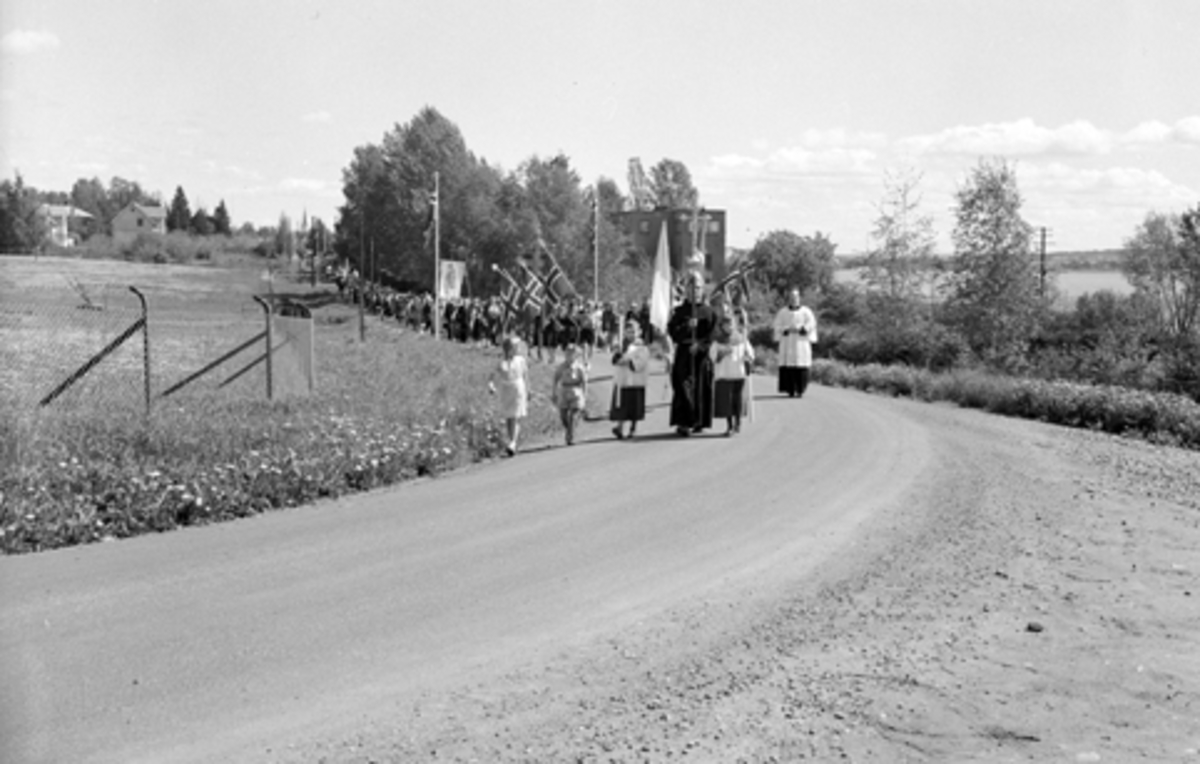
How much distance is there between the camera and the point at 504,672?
7.38 meters

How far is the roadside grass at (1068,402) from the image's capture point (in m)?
20.4

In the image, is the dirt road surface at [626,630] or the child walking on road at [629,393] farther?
the child walking on road at [629,393]

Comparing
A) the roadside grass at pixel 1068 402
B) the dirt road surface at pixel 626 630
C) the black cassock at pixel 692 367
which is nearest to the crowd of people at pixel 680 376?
the black cassock at pixel 692 367

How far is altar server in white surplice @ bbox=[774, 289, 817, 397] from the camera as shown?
83.3ft

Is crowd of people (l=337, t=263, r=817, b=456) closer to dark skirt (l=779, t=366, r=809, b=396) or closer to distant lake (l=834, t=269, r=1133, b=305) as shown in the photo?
dark skirt (l=779, t=366, r=809, b=396)

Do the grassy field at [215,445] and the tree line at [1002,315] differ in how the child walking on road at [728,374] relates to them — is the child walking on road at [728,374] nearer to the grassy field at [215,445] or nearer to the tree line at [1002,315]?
the grassy field at [215,445]

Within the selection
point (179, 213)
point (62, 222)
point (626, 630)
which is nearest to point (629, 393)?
point (626, 630)

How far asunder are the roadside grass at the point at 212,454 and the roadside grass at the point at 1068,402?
10369mm

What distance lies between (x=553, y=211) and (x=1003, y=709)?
5583 centimetres

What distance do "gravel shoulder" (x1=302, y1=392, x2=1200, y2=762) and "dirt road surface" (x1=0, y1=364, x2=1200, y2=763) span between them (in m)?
0.03

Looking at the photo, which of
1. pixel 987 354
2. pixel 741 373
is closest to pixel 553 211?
pixel 987 354

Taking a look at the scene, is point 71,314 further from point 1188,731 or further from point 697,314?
point 1188,731

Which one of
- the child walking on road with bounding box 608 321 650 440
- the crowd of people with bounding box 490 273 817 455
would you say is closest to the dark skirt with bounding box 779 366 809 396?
the crowd of people with bounding box 490 273 817 455

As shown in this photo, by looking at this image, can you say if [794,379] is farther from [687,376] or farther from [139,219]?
[139,219]
